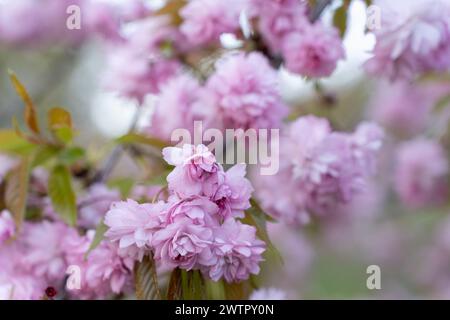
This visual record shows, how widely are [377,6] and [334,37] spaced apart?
0.30 feet

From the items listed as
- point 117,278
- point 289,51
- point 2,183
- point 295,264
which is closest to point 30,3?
point 295,264

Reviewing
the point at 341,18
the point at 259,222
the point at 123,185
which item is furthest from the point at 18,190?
the point at 341,18

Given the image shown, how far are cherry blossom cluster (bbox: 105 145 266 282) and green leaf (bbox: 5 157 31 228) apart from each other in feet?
1.04

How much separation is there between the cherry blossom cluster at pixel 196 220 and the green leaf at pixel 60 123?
1.29ft

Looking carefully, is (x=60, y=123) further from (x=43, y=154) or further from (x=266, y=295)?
(x=266, y=295)

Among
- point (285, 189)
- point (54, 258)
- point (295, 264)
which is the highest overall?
point (295, 264)

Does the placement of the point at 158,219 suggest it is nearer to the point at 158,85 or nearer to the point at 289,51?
the point at 289,51

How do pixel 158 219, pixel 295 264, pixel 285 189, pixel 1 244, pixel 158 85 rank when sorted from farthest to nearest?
pixel 295 264 → pixel 158 85 → pixel 285 189 → pixel 1 244 → pixel 158 219

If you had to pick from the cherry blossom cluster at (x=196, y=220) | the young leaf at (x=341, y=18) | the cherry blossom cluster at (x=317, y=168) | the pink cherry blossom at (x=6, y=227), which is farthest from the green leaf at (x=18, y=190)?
the young leaf at (x=341, y=18)

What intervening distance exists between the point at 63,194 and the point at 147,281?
0.32m

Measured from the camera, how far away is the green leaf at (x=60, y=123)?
1.20 meters

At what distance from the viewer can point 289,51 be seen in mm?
1198

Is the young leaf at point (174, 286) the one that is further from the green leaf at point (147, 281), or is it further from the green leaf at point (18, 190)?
the green leaf at point (18, 190)
